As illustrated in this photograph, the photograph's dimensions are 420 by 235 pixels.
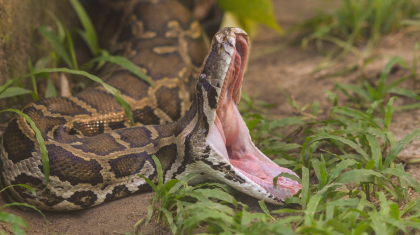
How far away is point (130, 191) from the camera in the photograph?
3.17 meters

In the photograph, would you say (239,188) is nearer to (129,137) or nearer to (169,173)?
(169,173)

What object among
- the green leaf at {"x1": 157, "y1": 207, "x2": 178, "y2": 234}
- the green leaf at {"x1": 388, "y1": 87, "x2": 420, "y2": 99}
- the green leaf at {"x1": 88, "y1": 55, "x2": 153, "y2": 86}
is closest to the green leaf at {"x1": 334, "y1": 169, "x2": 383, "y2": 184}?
the green leaf at {"x1": 157, "y1": 207, "x2": 178, "y2": 234}

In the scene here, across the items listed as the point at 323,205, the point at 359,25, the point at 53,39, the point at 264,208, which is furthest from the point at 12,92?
the point at 359,25

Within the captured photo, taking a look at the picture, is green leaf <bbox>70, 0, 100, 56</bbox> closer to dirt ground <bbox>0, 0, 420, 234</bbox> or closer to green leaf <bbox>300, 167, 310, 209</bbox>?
dirt ground <bbox>0, 0, 420, 234</bbox>

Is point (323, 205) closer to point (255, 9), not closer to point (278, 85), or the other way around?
point (278, 85)

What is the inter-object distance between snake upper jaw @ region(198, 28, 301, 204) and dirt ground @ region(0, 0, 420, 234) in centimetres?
18

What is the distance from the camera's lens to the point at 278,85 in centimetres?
543

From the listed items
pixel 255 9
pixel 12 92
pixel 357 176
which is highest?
pixel 255 9

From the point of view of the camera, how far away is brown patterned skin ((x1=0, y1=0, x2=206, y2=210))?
303 cm

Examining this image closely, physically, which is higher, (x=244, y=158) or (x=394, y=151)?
(x=394, y=151)

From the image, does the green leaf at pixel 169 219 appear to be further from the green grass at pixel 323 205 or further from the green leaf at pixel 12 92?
the green leaf at pixel 12 92

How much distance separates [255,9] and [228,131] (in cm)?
287

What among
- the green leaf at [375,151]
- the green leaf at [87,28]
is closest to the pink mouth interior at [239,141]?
the green leaf at [375,151]

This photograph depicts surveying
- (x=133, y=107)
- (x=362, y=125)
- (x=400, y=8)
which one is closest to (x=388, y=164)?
(x=362, y=125)
